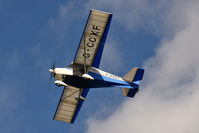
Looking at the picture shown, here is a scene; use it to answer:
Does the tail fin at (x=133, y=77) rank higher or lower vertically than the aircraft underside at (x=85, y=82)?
higher

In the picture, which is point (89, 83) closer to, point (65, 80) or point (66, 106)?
point (65, 80)

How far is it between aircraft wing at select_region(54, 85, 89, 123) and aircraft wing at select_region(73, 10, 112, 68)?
610cm

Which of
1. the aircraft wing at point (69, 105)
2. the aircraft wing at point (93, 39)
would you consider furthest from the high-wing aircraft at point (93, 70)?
the aircraft wing at point (69, 105)

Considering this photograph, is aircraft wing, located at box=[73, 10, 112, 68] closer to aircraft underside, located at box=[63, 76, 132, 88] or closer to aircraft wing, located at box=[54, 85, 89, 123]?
aircraft underside, located at box=[63, 76, 132, 88]

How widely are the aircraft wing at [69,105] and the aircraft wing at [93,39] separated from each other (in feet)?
20.0

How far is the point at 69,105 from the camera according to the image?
164ft

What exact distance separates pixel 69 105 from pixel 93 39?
10288 mm

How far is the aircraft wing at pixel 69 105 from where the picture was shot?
4944 centimetres

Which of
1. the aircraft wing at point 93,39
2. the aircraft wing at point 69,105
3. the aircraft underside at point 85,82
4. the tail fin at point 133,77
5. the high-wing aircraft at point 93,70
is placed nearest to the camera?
the aircraft wing at point 93,39

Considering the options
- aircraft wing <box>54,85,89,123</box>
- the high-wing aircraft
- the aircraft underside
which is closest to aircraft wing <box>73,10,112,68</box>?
the high-wing aircraft

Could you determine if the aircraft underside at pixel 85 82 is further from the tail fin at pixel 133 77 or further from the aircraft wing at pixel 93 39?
the tail fin at pixel 133 77

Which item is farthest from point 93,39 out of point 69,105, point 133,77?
point 69,105

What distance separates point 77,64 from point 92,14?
5211 millimetres

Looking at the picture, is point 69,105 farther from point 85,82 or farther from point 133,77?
point 133,77
